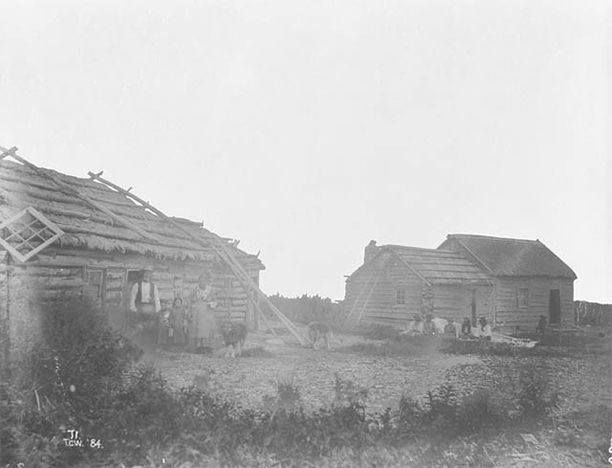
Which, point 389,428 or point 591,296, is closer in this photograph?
point 389,428

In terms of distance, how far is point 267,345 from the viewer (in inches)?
385

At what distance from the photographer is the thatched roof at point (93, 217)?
8508 mm

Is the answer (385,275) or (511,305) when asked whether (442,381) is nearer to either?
(385,275)

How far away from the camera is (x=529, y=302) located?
11352mm

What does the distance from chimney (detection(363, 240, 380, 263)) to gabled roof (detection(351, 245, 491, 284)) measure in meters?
0.08

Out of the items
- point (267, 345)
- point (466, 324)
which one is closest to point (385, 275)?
point (466, 324)

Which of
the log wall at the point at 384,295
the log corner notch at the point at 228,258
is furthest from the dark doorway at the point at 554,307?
the log corner notch at the point at 228,258

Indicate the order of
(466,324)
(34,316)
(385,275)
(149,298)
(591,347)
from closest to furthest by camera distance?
1. (34,316)
2. (385,275)
3. (466,324)
4. (149,298)
5. (591,347)

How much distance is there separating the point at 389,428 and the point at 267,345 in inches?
163

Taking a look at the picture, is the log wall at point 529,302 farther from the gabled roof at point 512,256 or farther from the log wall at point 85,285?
the log wall at point 85,285

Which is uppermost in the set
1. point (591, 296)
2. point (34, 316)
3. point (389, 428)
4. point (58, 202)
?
point (58, 202)

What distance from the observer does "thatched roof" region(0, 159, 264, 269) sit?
27.9 ft

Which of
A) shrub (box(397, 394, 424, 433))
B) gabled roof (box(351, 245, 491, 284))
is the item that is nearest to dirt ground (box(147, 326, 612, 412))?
shrub (box(397, 394, 424, 433))

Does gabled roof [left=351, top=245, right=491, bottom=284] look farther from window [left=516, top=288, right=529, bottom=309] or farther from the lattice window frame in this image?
the lattice window frame
